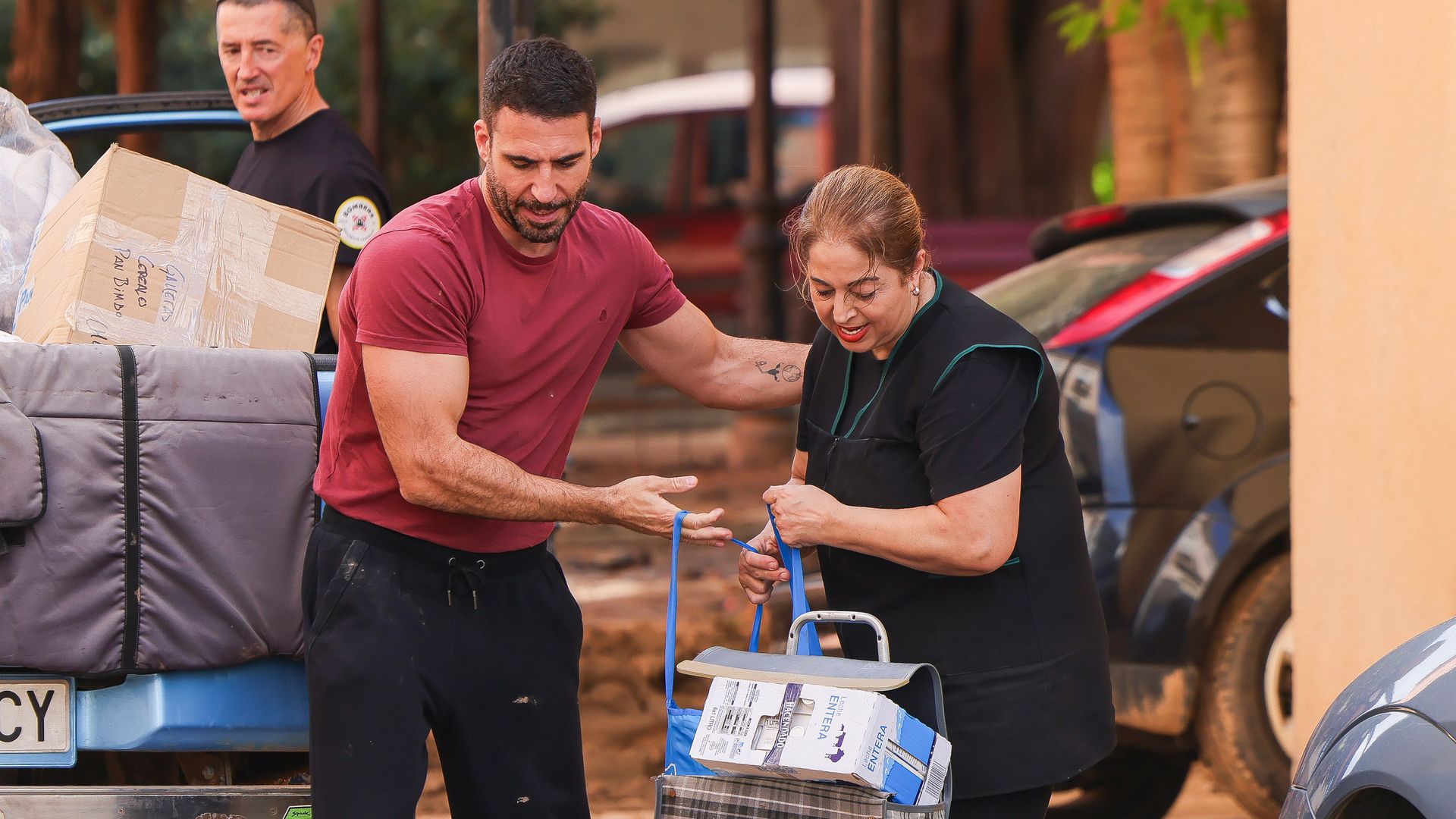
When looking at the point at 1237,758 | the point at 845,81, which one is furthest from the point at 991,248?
the point at 1237,758

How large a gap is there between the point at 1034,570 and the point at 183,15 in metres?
13.3

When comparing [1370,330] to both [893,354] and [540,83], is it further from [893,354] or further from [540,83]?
[540,83]

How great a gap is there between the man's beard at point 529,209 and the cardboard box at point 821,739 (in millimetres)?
913

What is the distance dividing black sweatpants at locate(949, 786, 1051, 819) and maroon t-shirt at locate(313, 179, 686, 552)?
3.24ft

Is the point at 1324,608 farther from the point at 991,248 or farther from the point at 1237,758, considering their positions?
the point at 991,248

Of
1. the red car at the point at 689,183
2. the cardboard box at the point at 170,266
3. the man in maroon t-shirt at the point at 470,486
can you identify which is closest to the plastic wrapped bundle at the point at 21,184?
the cardboard box at the point at 170,266

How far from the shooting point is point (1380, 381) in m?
4.29

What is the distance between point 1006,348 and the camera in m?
2.79

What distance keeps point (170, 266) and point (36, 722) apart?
3.06 ft

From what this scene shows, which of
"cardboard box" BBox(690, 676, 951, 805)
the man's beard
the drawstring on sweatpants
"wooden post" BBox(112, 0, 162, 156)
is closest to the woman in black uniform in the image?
"cardboard box" BBox(690, 676, 951, 805)

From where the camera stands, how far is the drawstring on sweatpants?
309 cm

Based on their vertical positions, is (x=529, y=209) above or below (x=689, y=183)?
below

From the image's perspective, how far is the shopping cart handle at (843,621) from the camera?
273 cm

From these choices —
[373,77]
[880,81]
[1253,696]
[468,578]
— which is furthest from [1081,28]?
[373,77]
